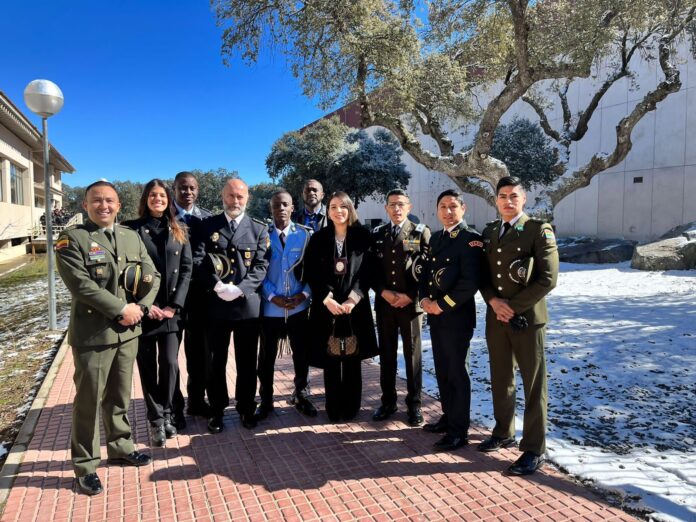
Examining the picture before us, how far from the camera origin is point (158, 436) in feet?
12.0

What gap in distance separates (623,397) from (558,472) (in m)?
1.81

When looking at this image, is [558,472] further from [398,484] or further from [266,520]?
[266,520]

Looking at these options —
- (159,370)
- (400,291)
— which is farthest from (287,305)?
(159,370)

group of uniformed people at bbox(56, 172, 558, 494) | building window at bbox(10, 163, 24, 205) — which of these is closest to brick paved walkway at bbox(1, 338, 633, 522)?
group of uniformed people at bbox(56, 172, 558, 494)

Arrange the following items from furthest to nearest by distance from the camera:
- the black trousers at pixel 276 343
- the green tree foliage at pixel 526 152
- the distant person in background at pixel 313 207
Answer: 1. the green tree foliage at pixel 526 152
2. the distant person in background at pixel 313 207
3. the black trousers at pixel 276 343

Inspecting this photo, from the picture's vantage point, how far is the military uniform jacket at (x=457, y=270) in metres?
3.53

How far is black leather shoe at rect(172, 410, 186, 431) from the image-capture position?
3.94 metres

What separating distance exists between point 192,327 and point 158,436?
900mm

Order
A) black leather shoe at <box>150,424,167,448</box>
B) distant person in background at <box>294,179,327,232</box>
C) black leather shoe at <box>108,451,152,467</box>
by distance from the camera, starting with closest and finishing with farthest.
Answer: black leather shoe at <box>108,451,152,467</box> < black leather shoe at <box>150,424,167,448</box> < distant person in background at <box>294,179,327,232</box>

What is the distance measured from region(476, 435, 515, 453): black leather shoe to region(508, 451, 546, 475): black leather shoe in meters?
0.28

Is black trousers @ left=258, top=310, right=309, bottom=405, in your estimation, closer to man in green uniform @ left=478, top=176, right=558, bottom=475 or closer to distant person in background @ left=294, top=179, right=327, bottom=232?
distant person in background @ left=294, top=179, right=327, bottom=232

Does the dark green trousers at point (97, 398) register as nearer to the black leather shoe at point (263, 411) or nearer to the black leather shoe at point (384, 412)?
the black leather shoe at point (263, 411)

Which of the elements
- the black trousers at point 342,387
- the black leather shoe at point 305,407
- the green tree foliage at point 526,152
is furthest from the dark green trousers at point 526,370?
the green tree foliage at point 526,152

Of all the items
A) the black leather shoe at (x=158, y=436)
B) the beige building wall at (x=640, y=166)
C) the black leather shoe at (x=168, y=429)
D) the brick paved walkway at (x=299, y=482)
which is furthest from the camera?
the beige building wall at (x=640, y=166)
